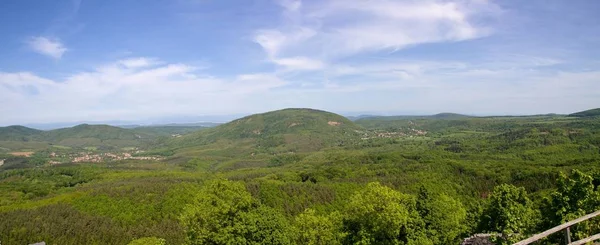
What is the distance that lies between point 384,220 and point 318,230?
38.7 feet

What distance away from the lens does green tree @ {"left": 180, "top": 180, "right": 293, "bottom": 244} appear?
123 ft

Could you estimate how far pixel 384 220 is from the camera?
117ft

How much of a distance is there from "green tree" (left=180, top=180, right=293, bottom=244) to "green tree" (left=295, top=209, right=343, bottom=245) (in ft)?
13.4

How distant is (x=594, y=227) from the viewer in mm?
18656

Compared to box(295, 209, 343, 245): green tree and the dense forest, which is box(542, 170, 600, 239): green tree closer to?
the dense forest

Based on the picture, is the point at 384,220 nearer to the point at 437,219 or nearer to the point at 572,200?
the point at 437,219

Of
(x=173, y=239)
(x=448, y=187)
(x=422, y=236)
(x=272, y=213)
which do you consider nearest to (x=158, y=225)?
(x=173, y=239)

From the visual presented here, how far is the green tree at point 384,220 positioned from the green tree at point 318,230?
3911 millimetres

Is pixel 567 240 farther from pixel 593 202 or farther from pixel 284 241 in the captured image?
pixel 284 241

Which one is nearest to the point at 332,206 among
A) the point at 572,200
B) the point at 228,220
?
the point at 228,220

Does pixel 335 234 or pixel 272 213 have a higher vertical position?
pixel 272 213

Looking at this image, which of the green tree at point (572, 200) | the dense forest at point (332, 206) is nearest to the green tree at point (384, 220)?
the dense forest at point (332, 206)

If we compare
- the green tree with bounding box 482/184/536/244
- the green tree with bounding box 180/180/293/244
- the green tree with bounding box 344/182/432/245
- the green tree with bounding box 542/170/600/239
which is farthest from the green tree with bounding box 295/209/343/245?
the green tree with bounding box 542/170/600/239

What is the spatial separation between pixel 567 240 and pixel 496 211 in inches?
1410
